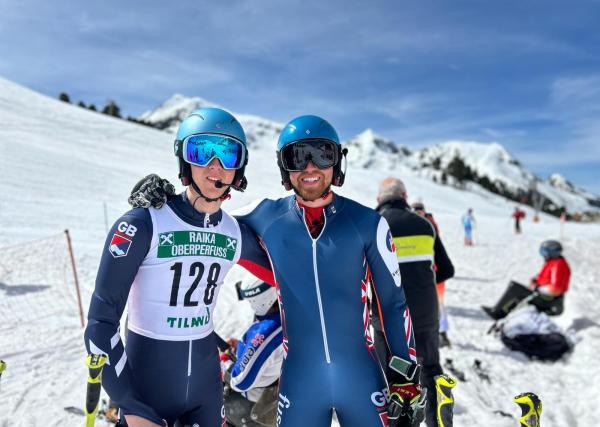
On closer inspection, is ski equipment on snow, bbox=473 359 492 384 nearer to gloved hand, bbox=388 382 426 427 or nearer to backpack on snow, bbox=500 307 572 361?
backpack on snow, bbox=500 307 572 361

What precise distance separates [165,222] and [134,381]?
0.98 metres

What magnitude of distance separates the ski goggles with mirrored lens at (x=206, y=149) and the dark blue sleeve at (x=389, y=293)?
3.64 ft

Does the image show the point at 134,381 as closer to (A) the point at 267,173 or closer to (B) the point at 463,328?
(B) the point at 463,328

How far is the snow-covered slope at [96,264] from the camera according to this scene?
5344 millimetres

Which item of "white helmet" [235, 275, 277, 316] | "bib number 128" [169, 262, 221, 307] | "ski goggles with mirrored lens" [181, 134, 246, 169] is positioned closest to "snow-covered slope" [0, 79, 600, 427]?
"white helmet" [235, 275, 277, 316]

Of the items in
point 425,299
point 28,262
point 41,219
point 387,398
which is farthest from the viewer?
point 41,219

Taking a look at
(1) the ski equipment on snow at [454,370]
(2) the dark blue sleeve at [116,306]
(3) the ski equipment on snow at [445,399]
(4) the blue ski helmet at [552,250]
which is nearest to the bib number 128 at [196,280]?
(2) the dark blue sleeve at [116,306]

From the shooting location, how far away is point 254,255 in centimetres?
316

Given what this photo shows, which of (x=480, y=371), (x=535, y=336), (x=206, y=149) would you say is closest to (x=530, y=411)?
(x=206, y=149)

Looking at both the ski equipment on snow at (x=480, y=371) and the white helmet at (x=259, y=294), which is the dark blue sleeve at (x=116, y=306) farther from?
the ski equipment on snow at (x=480, y=371)

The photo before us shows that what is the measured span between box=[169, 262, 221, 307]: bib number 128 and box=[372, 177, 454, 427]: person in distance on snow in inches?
82.6

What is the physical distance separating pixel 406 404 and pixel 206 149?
6.86ft

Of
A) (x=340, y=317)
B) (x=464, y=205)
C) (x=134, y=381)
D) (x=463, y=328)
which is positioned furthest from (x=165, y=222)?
(x=464, y=205)

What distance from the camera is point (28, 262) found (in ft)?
36.1
